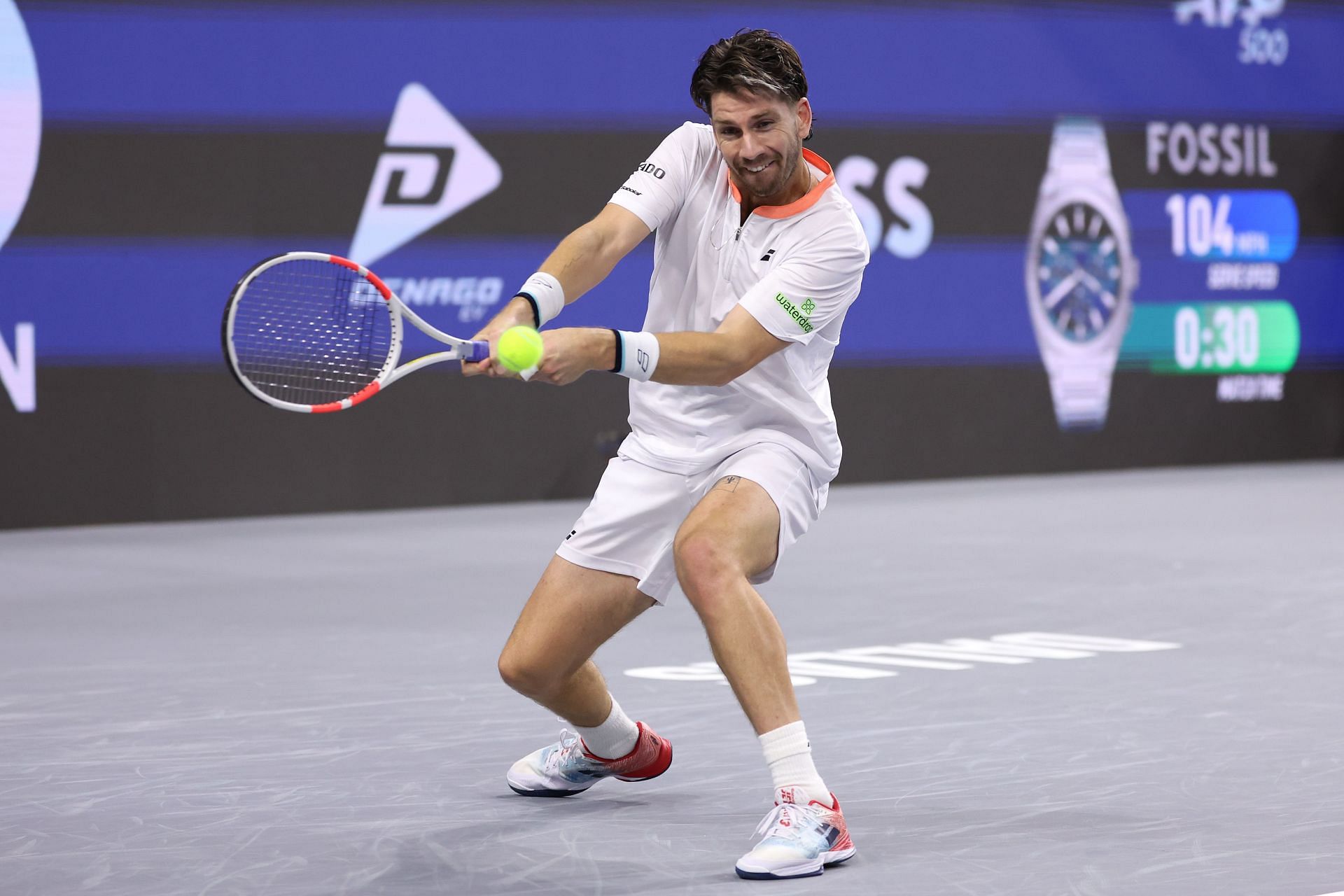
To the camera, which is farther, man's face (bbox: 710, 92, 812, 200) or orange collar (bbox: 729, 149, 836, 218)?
orange collar (bbox: 729, 149, 836, 218)

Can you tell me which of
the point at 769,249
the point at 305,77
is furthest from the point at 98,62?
the point at 769,249

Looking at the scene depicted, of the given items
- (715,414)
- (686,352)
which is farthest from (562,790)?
(686,352)

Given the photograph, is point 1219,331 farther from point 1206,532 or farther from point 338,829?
point 338,829

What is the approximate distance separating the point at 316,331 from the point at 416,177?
565 centimetres

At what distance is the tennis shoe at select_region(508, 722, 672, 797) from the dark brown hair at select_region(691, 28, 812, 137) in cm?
132

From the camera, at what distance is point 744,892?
10.7 ft

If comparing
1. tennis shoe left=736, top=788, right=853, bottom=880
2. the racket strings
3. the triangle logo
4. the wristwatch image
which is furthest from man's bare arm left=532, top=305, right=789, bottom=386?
the wristwatch image

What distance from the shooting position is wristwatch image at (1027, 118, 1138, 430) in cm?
1224

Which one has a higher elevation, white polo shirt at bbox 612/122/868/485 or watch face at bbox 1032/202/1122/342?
white polo shirt at bbox 612/122/868/485

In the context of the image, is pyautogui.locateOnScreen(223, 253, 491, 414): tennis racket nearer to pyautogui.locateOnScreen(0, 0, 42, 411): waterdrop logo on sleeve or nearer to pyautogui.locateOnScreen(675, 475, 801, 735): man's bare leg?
pyautogui.locateOnScreen(675, 475, 801, 735): man's bare leg

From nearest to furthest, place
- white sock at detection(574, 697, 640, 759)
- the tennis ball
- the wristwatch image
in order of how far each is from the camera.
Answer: the tennis ball, white sock at detection(574, 697, 640, 759), the wristwatch image

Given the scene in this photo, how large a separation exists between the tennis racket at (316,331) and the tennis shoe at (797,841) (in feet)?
3.14

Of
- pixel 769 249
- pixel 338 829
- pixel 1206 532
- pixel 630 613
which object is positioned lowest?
pixel 1206 532

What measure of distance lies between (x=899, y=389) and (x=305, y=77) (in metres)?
3.95
